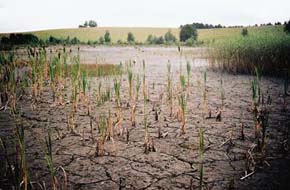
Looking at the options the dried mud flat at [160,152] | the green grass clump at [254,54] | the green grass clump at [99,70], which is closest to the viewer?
the dried mud flat at [160,152]

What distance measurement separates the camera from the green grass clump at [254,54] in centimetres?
736

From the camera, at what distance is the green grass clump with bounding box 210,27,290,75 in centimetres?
736

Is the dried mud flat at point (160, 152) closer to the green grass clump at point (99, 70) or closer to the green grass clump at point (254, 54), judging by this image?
the green grass clump at point (99, 70)

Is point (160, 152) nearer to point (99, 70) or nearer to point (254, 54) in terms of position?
point (99, 70)

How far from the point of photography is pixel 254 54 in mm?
7727

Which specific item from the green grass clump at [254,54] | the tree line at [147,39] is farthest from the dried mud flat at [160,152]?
the tree line at [147,39]

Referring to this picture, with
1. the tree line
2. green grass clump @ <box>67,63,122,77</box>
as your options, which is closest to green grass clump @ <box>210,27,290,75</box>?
green grass clump @ <box>67,63,122,77</box>

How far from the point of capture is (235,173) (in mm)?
2387

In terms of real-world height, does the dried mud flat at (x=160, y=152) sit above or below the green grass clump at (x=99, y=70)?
below

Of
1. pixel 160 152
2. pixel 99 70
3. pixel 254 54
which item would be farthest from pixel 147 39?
pixel 160 152

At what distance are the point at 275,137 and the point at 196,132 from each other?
0.86 metres

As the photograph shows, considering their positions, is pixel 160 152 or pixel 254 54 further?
pixel 254 54

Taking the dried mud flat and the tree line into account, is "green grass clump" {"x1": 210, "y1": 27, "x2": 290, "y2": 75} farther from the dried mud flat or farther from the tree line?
the tree line

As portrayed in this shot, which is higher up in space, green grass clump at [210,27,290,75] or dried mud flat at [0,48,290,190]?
green grass clump at [210,27,290,75]
